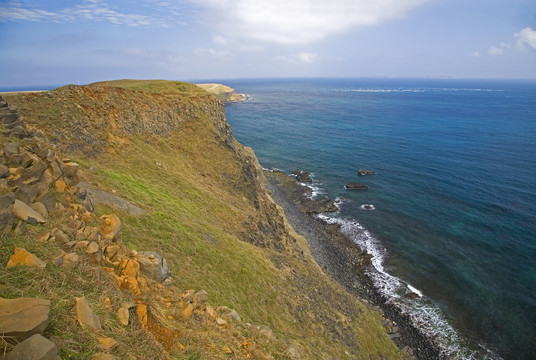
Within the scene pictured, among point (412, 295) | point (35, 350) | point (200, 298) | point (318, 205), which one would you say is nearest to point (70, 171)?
point (200, 298)

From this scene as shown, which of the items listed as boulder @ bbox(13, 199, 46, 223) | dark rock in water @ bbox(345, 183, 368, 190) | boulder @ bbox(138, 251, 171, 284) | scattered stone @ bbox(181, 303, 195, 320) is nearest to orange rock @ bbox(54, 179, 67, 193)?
boulder @ bbox(13, 199, 46, 223)

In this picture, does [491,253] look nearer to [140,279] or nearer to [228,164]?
[228,164]

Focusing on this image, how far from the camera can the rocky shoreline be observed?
29.9m

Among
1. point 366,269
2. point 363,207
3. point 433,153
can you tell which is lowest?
point 366,269

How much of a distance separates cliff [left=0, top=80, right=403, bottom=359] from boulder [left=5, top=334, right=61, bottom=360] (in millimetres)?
407

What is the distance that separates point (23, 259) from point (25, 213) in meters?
2.73

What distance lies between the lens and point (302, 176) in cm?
6881

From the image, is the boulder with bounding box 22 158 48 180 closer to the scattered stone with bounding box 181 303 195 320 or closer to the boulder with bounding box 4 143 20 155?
the boulder with bounding box 4 143 20 155

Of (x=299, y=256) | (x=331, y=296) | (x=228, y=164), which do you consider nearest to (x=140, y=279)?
(x=331, y=296)

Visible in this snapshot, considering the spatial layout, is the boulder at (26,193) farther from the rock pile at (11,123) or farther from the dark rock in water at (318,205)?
the dark rock in water at (318,205)

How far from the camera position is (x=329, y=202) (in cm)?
5659

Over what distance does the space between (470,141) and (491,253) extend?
217 feet

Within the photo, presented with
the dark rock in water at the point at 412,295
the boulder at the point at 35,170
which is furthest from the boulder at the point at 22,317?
the dark rock in water at the point at 412,295

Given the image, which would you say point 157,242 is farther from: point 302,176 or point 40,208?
point 302,176
